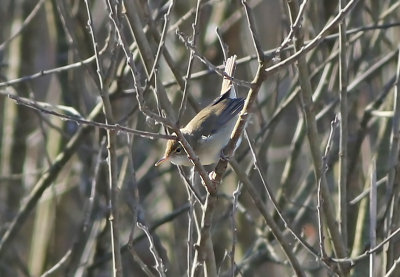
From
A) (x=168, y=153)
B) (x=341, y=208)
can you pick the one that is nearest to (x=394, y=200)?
(x=341, y=208)

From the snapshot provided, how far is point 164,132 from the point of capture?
3.64m

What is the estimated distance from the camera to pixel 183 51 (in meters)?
6.48

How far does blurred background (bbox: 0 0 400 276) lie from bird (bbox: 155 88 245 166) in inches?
6.9

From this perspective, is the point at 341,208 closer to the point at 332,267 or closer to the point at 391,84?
the point at 332,267

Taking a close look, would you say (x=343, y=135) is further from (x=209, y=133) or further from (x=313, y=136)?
(x=209, y=133)

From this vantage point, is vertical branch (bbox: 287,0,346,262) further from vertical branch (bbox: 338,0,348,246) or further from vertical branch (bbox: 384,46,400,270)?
vertical branch (bbox: 384,46,400,270)

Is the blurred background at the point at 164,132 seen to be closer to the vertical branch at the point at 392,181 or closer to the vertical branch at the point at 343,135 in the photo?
the vertical branch at the point at 392,181

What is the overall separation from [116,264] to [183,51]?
3.64 meters

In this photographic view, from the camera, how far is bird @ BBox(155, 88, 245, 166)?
3508mm

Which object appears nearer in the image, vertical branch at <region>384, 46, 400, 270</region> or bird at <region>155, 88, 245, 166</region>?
vertical branch at <region>384, 46, 400, 270</region>

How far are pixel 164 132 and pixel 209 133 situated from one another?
8.0 inches

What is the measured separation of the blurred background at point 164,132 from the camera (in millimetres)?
4051

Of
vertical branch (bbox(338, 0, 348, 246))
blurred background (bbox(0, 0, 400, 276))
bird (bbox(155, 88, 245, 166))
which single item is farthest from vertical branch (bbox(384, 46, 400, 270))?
bird (bbox(155, 88, 245, 166))

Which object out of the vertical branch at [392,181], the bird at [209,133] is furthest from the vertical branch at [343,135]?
the bird at [209,133]
